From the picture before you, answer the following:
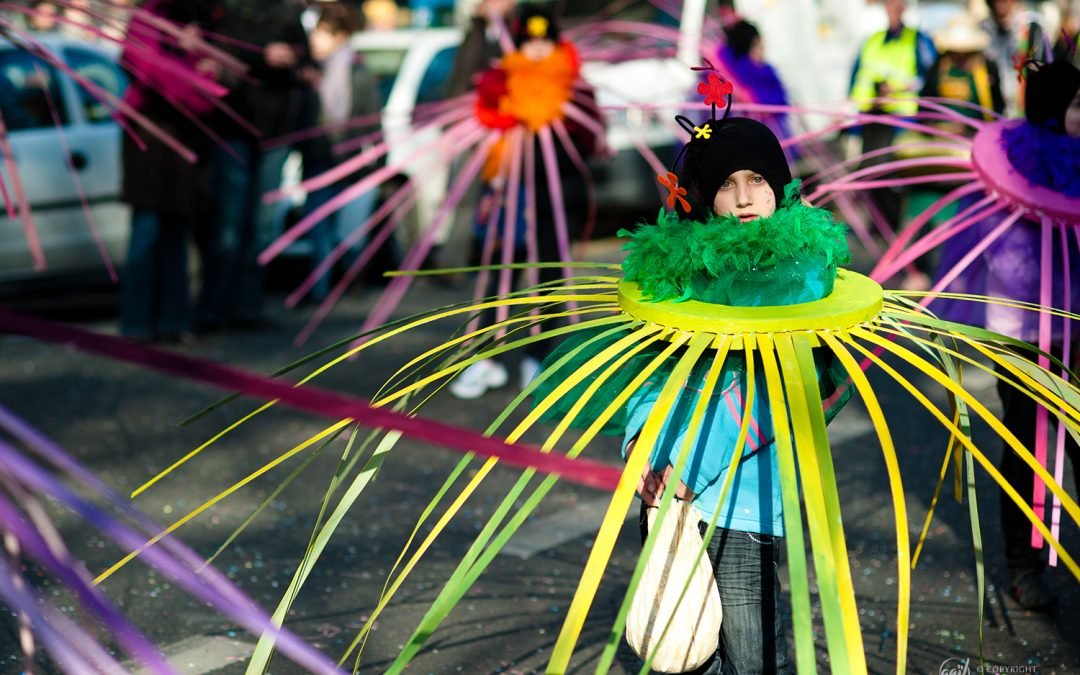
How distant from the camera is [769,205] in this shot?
2.93 meters

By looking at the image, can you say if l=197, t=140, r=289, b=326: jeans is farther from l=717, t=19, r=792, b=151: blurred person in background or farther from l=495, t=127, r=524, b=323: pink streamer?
l=717, t=19, r=792, b=151: blurred person in background

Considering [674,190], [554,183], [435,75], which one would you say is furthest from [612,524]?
[435,75]

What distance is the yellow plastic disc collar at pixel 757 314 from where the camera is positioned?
2.68 m

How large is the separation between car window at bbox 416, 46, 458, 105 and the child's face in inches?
277

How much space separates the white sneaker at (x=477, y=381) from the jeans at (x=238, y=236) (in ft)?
6.62

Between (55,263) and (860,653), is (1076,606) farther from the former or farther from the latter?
(55,263)

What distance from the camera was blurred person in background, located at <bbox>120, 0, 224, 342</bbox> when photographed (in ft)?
24.5

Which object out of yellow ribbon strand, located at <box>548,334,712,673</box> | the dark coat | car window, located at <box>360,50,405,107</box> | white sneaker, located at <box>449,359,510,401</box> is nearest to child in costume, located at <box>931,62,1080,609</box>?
yellow ribbon strand, located at <box>548,334,712,673</box>

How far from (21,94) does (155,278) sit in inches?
53.7

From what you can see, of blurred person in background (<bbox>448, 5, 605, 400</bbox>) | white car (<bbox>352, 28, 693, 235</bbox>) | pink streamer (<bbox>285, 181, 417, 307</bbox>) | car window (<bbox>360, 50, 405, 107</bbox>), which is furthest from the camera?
car window (<bbox>360, 50, 405, 107</bbox>)

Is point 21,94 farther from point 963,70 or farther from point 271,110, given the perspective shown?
point 963,70

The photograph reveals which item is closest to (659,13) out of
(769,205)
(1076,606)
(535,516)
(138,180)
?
(138,180)

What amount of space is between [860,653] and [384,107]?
813 cm

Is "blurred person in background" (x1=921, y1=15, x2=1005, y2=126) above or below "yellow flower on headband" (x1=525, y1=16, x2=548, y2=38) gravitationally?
below
